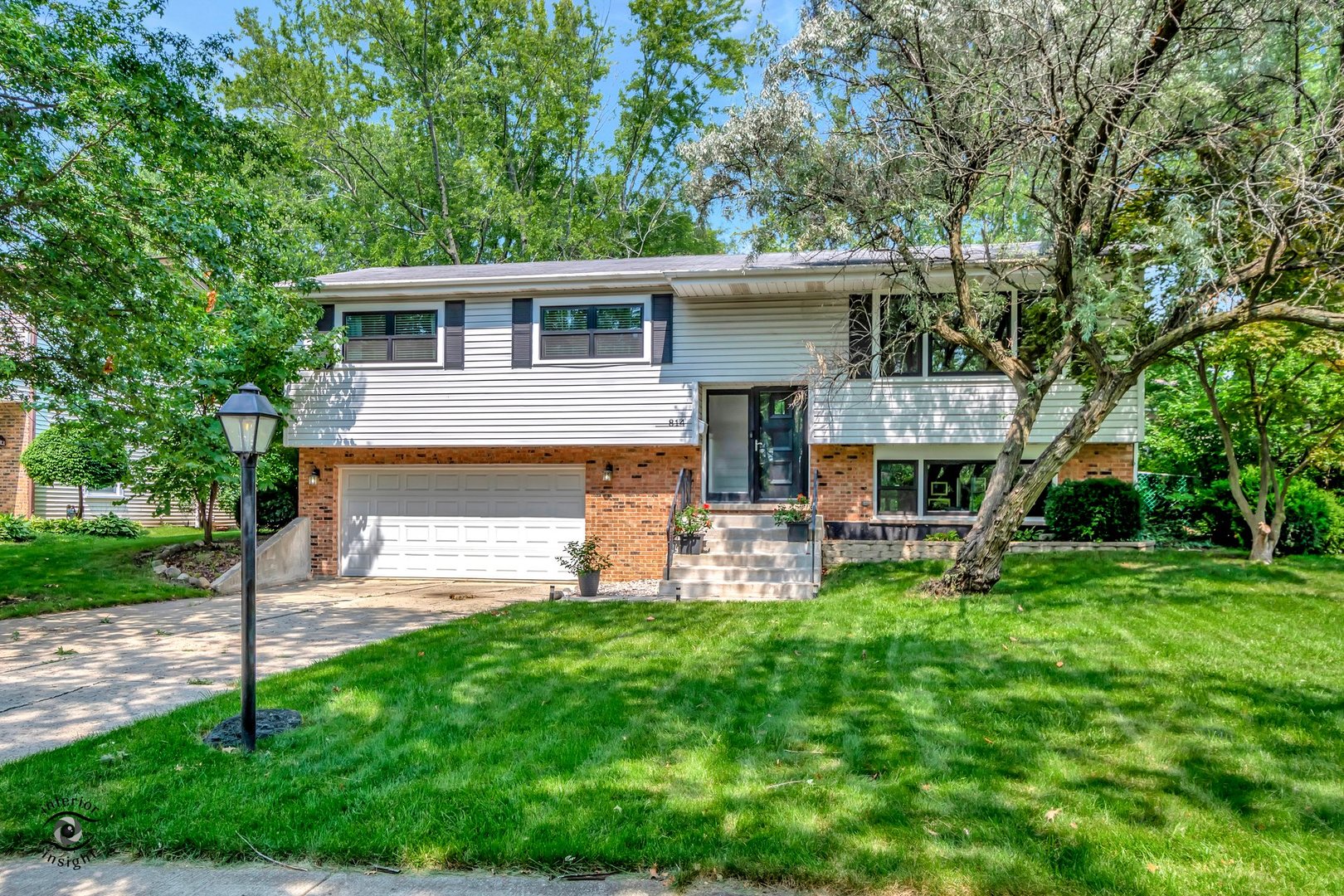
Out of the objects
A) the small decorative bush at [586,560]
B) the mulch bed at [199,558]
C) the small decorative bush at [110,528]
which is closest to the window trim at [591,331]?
the small decorative bush at [586,560]

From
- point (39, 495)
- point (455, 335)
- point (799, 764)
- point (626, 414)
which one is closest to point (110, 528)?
point (39, 495)

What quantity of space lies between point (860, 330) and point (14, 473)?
63.4 feet

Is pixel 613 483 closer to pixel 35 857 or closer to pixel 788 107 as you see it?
pixel 788 107

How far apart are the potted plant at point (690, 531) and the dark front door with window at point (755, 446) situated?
6.07 feet

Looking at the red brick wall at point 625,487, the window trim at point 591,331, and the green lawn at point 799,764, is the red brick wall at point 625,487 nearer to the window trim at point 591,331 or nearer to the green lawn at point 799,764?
the window trim at point 591,331

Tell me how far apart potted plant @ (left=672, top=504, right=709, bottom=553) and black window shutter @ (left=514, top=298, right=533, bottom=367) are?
3.77 m

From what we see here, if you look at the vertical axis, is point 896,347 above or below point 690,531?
above

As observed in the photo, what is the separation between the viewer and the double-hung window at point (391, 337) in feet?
41.3

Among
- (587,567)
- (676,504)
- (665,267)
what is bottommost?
(587,567)

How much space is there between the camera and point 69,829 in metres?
3.37

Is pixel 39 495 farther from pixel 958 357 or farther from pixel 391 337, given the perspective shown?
pixel 958 357

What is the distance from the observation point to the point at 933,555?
11336mm
